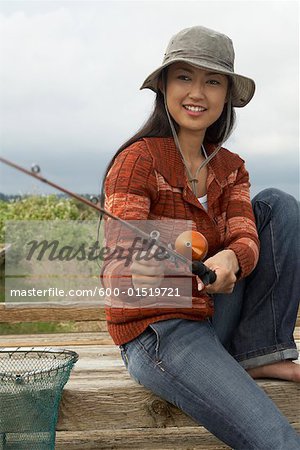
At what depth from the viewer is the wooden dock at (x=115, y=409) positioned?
2828 mm

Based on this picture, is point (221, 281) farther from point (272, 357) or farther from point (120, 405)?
point (120, 405)

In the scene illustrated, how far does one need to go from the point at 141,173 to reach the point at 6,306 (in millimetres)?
2432

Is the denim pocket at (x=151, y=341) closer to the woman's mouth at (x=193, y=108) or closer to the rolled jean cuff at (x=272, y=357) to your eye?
the rolled jean cuff at (x=272, y=357)

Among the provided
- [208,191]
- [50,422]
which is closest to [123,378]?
[50,422]

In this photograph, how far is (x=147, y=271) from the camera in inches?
96.8

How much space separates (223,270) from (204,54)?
774 millimetres

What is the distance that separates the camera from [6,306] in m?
4.83

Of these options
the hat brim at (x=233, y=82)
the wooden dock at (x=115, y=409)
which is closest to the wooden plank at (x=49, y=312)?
the wooden dock at (x=115, y=409)

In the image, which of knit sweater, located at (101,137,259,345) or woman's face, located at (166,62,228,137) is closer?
knit sweater, located at (101,137,259,345)

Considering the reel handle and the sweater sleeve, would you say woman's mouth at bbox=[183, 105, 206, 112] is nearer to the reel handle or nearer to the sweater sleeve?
the sweater sleeve

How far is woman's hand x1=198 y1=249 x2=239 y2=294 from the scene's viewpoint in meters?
2.60

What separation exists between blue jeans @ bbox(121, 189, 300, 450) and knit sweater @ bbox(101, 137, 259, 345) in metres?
0.06

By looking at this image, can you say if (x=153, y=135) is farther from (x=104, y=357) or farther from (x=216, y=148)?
(x=104, y=357)

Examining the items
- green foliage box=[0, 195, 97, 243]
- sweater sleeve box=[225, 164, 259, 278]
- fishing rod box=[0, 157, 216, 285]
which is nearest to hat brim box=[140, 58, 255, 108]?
sweater sleeve box=[225, 164, 259, 278]
